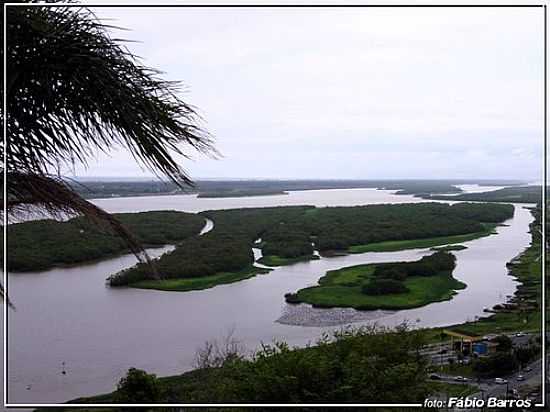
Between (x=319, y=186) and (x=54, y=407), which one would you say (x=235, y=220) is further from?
(x=54, y=407)

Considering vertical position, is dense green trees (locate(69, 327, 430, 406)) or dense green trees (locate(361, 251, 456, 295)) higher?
dense green trees (locate(361, 251, 456, 295))

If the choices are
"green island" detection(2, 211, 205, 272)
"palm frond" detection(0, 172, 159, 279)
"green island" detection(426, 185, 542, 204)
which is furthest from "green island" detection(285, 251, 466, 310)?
"palm frond" detection(0, 172, 159, 279)

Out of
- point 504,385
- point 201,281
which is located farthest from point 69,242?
point 504,385

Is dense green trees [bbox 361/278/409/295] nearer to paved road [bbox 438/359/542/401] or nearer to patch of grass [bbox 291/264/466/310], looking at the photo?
patch of grass [bbox 291/264/466/310]

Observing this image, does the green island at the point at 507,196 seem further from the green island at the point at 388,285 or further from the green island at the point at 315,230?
the green island at the point at 388,285

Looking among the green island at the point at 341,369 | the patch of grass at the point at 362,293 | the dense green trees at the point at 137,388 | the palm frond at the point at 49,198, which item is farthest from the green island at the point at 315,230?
the palm frond at the point at 49,198

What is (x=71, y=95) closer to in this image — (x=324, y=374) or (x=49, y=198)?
(x=49, y=198)
